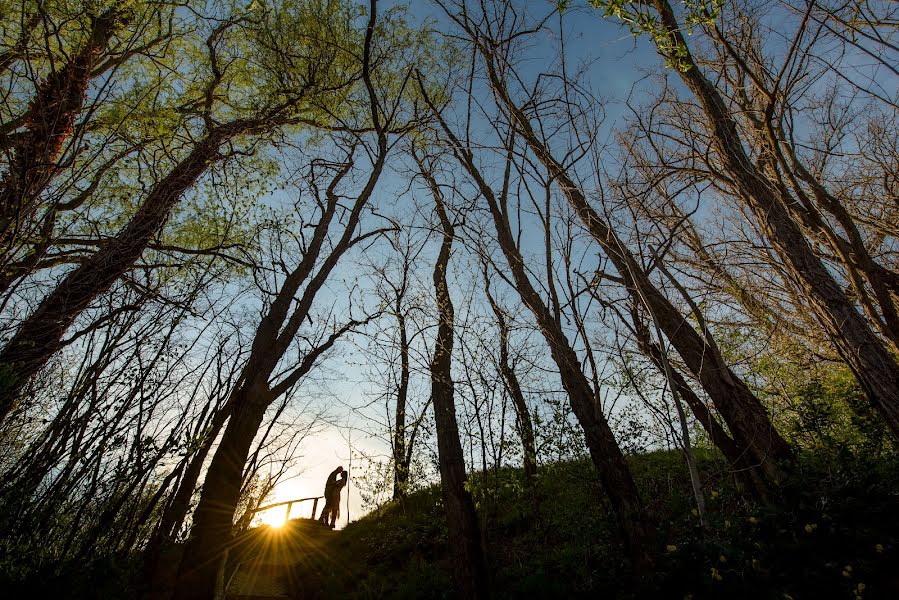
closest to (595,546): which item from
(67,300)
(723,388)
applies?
(723,388)

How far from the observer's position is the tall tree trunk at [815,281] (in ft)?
10.3

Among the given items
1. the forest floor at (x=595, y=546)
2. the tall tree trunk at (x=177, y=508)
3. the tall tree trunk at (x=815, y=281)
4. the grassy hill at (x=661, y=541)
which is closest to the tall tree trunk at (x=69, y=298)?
the tall tree trunk at (x=177, y=508)

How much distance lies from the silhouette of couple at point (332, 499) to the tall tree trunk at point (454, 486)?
583cm

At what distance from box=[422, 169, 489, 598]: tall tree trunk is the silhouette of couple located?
5.83m

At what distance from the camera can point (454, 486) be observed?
5781mm

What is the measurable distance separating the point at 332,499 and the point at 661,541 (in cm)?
838

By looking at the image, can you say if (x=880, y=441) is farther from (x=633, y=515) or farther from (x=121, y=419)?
(x=121, y=419)

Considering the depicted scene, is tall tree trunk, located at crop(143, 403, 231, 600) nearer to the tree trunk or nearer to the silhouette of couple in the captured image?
the tree trunk

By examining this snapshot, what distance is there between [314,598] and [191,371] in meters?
4.64

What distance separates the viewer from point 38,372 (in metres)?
4.02

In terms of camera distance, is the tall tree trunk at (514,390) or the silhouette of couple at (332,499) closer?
the tall tree trunk at (514,390)

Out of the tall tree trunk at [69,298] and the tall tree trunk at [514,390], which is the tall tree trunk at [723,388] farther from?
the tall tree trunk at [69,298]

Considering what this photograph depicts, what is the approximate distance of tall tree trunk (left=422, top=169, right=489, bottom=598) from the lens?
507 centimetres

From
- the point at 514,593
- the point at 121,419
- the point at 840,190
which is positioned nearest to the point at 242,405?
the point at 121,419
